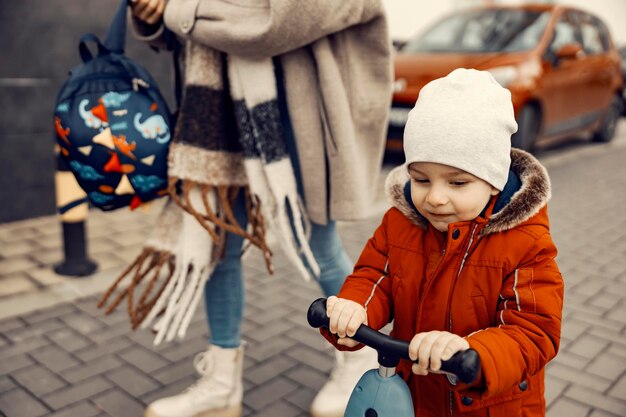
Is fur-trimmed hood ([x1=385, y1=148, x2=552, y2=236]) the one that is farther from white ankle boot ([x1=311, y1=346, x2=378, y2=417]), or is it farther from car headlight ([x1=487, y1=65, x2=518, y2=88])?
car headlight ([x1=487, y1=65, x2=518, y2=88])

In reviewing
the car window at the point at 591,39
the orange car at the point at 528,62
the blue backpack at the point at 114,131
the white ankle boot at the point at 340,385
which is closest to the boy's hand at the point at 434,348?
the blue backpack at the point at 114,131

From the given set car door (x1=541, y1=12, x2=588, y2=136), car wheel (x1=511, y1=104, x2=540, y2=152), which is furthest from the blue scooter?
car door (x1=541, y1=12, x2=588, y2=136)

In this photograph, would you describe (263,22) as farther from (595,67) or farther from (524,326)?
(595,67)

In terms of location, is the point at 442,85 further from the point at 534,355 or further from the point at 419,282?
the point at 534,355

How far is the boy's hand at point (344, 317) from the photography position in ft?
4.65

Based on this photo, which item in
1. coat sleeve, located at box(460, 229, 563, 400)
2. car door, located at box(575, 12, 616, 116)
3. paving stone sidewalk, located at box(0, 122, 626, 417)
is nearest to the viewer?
coat sleeve, located at box(460, 229, 563, 400)

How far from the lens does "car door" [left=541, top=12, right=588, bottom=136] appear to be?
7281mm

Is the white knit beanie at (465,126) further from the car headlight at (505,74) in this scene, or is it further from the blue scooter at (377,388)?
the car headlight at (505,74)

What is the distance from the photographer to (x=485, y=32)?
757 cm

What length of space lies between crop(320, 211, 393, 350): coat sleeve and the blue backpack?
765 mm

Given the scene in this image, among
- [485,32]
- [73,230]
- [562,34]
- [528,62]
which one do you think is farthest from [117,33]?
[562,34]

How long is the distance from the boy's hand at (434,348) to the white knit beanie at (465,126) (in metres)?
0.37

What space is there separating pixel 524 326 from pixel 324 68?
104 centimetres

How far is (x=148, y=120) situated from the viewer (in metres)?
2.09
